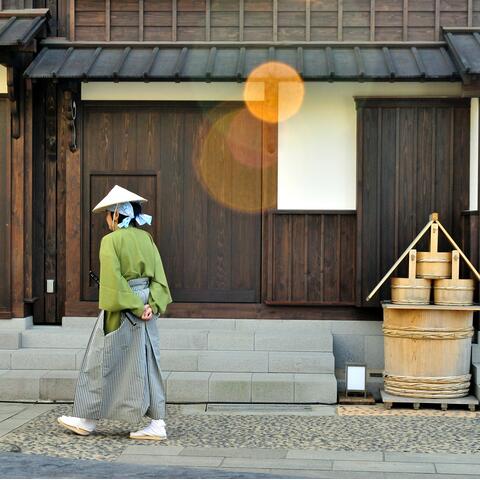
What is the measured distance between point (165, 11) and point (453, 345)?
5.09 metres

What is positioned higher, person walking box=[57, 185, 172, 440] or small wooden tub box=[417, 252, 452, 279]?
small wooden tub box=[417, 252, 452, 279]

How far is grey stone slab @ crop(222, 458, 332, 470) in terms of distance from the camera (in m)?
6.57

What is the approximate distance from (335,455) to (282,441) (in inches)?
25.4

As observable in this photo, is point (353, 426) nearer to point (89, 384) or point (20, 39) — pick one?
point (89, 384)

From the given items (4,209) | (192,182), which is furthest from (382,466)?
(4,209)

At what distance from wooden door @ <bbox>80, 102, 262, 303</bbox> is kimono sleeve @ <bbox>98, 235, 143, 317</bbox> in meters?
2.91

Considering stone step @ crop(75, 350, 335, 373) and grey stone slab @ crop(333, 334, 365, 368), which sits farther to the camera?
grey stone slab @ crop(333, 334, 365, 368)

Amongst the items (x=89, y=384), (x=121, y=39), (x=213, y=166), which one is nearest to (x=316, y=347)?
(x=213, y=166)

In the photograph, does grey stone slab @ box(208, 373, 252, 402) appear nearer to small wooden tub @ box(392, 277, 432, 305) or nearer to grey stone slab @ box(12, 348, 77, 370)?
grey stone slab @ box(12, 348, 77, 370)

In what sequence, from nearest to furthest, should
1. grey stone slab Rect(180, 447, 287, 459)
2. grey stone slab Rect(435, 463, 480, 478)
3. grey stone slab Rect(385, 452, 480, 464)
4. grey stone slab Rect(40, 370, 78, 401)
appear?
grey stone slab Rect(435, 463, 480, 478), grey stone slab Rect(385, 452, 480, 464), grey stone slab Rect(180, 447, 287, 459), grey stone slab Rect(40, 370, 78, 401)

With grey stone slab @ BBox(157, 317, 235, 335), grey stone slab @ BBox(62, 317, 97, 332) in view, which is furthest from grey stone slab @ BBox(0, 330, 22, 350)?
grey stone slab @ BBox(157, 317, 235, 335)

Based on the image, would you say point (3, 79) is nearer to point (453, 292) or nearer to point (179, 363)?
point (179, 363)

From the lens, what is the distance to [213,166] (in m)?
10.2

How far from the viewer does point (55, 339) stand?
32.2 ft
